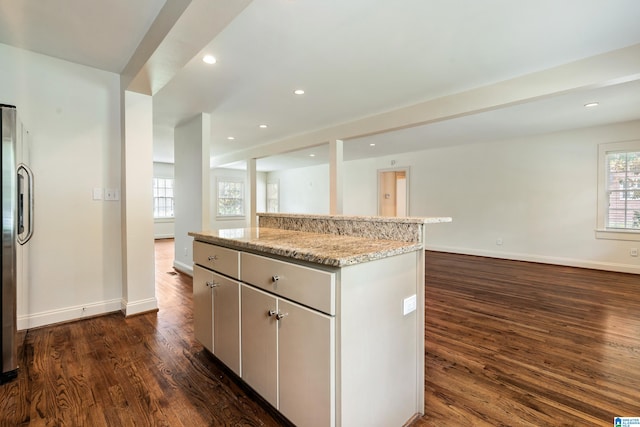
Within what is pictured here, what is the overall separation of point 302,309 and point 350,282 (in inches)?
10.9

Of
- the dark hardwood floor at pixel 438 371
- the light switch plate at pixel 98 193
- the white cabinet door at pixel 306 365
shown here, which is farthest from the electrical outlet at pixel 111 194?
the white cabinet door at pixel 306 365

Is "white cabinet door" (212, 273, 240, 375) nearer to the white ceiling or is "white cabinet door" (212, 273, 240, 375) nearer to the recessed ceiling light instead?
the white ceiling

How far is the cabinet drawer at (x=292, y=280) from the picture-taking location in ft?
4.00

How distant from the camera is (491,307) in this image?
10.9 feet

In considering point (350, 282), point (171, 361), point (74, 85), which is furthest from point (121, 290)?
point (350, 282)

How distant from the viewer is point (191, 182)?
4562 mm

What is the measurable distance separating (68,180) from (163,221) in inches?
288

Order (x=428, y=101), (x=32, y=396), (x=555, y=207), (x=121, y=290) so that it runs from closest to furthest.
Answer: (x=32, y=396), (x=121, y=290), (x=428, y=101), (x=555, y=207)

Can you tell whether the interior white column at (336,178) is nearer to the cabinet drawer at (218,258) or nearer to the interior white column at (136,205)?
the interior white column at (136,205)

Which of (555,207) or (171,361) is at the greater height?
(555,207)

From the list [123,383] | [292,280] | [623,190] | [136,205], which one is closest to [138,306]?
[136,205]

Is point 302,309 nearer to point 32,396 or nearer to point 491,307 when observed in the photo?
point 32,396

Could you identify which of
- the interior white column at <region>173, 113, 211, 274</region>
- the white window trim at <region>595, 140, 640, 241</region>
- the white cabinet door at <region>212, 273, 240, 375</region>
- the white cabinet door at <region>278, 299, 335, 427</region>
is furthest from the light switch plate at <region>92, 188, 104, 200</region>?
the white window trim at <region>595, 140, 640, 241</region>

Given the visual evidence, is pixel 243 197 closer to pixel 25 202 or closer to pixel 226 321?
pixel 25 202
